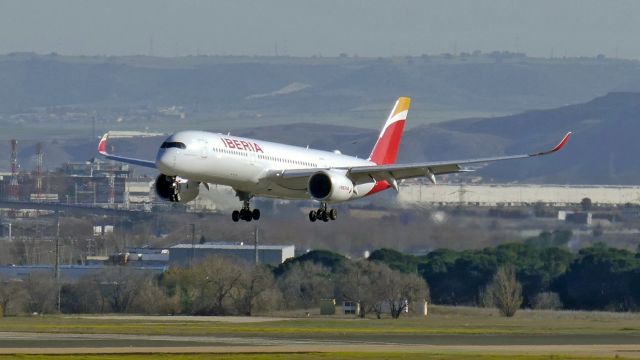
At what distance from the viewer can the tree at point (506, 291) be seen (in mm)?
126688

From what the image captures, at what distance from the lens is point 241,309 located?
425 ft

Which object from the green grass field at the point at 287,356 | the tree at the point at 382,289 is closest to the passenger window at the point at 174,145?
the green grass field at the point at 287,356

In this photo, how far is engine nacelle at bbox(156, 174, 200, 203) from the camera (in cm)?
7762

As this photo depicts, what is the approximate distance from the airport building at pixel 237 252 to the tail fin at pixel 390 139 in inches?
1890

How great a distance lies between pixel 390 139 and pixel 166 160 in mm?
23306

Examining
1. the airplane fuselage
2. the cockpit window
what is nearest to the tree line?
the airplane fuselage

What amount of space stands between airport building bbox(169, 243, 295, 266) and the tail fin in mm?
48017

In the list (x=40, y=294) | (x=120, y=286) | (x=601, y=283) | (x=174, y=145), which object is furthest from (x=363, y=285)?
(x=174, y=145)

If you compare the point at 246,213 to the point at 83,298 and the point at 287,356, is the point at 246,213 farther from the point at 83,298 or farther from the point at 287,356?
the point at 83,298

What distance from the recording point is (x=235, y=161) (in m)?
76.8

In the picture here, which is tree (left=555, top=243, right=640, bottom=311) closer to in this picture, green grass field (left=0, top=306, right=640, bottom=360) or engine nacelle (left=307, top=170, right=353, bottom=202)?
green grass field (left=0, top=306, right=640, bottom=360)

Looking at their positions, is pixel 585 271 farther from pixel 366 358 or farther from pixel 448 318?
pixel 366 358

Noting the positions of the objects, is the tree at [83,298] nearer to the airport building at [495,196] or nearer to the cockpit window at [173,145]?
the airport building at [495,196]

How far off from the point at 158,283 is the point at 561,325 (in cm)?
3870
